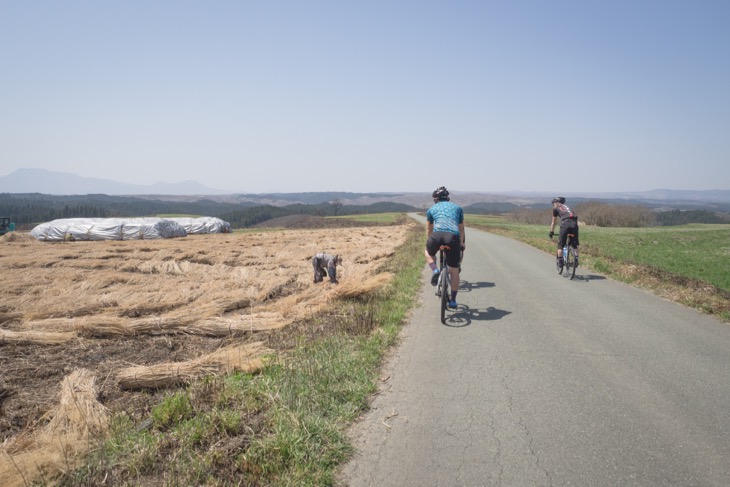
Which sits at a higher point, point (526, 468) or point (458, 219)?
point (458, 219)

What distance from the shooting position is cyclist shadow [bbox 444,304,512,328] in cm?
685

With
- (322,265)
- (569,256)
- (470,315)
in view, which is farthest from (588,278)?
(322,265)

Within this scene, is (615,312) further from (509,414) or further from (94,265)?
(94,265)

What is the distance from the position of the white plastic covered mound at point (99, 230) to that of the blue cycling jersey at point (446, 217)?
1503 inches

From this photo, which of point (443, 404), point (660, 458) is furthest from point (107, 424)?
point (660, 458)

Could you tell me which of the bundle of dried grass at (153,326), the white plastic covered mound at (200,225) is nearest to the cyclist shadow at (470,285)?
the bundle of dried grass at (153,326)

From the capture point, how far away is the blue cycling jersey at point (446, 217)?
7.21 m

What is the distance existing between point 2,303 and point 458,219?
35.4 feet

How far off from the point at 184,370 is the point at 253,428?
1.79 metres

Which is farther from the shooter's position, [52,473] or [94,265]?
[94,265]

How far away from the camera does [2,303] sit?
9070 millimetres

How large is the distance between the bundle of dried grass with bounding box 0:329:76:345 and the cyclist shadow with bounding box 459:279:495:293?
26.8 ft

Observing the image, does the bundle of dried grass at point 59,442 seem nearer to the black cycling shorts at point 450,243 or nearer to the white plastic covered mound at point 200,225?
the black cycling shorts at point 450,243

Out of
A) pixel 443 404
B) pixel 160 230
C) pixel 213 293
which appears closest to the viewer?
pixel 443 404
